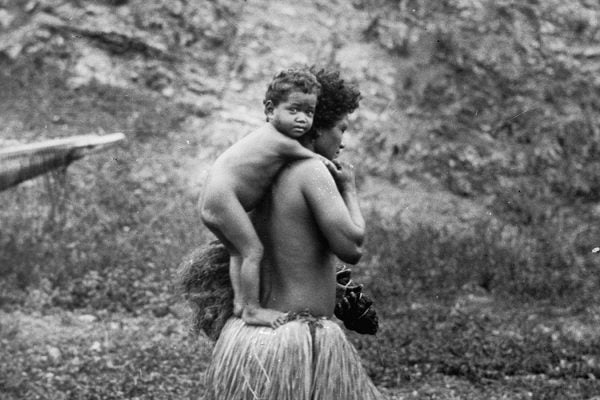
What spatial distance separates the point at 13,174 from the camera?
12.0 feet

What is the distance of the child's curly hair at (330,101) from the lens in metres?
4.14

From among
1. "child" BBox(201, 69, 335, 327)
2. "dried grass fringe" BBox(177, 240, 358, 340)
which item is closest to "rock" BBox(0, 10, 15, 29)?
"dried grass fringe" BBox(177, 240, 358, 340)

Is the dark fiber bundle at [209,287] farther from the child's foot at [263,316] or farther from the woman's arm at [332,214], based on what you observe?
the woman's arm at [332,214]

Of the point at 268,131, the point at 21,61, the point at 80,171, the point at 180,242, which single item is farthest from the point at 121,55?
the point at 268,131

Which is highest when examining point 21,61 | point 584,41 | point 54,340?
point 584,41

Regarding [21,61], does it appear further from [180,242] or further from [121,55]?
[180,242]

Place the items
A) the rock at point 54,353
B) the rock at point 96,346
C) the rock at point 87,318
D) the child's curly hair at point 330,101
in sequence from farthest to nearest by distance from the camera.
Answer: the rock at point 87,318 < the rock at point 96,346 < the rock at point 54,353 < the child's curly hair at point 330,101

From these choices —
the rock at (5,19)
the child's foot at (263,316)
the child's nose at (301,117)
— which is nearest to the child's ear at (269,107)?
the child's nose at (301,117)

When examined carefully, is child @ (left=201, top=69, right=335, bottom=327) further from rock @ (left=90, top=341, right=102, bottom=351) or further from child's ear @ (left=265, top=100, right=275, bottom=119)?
rock @ (left=90, top=341, right=102, bottom=351)

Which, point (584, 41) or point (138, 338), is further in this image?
point (584, 41)

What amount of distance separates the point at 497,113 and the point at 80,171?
3.85 metres

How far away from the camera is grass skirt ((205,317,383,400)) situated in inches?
153

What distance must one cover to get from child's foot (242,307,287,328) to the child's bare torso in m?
0.38

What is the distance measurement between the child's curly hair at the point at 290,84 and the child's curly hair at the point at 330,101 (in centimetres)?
10
